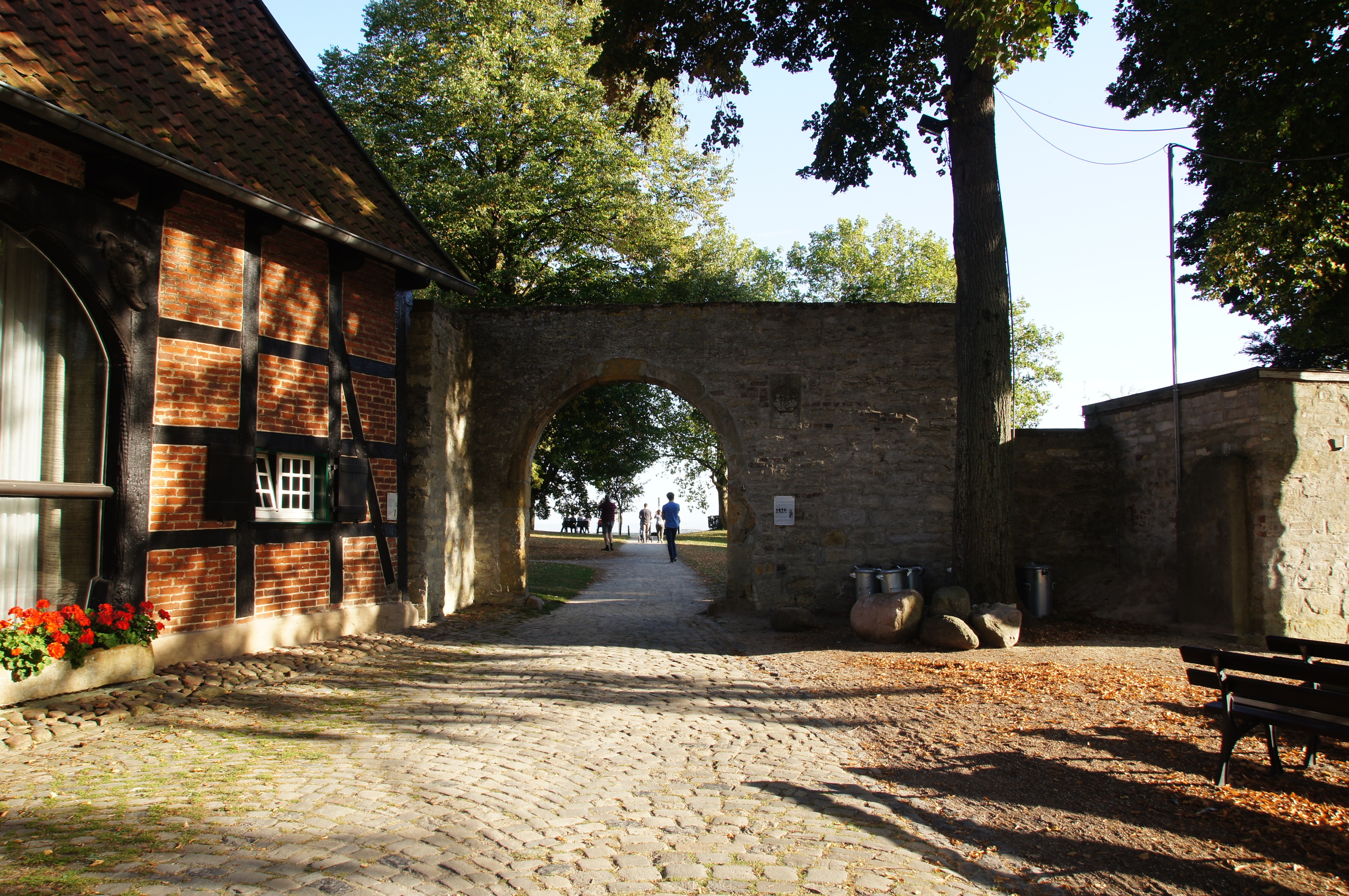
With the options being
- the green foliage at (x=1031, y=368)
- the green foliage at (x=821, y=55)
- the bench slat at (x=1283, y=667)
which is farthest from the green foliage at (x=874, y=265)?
the bench slat at (x=1283, y=667)

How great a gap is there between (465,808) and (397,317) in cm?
735

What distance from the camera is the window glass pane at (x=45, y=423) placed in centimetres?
629

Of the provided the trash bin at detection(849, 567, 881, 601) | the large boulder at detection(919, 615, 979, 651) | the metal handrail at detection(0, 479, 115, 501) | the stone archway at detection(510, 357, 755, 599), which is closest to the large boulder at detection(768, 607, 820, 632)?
the trash bin at detection(849, 567, 881, 601)

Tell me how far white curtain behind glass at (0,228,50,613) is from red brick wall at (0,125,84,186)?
Result: 554mm

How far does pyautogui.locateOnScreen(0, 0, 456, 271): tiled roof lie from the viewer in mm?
6473

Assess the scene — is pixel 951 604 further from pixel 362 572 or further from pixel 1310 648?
pixel 362 572

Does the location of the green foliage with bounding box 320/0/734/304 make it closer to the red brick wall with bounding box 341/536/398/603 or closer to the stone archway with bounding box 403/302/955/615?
the stone archway with bounding box 403/302/955/615

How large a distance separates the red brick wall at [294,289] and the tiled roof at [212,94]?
49 cm

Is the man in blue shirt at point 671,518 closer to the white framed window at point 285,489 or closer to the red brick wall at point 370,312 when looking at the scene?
the red brick wall at point 370,312

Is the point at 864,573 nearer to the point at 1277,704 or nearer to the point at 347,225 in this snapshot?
the point at 1277,704

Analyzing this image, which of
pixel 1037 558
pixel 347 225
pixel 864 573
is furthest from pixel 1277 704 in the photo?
pixel 347 225

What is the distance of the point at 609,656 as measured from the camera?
330 inches

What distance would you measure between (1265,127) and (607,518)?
18683mm

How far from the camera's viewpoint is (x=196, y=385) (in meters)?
7.42
